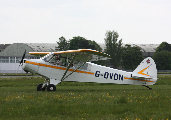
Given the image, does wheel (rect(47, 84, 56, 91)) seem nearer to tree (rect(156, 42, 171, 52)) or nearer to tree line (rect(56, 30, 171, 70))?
tree line (rect(56, 30, 171, 70))

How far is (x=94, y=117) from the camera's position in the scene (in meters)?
9.11

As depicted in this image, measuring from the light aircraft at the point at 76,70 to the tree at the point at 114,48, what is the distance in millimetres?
72101

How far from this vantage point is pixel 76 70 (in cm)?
1897

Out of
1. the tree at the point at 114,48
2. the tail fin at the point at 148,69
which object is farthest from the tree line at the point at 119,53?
the tail fin at the point at 148,69

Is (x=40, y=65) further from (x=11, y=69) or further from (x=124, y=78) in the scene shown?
(x=11, y=69)

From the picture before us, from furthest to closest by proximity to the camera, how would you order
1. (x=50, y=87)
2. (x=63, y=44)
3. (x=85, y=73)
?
(x=63, y=44) < (x=85, y=73) < (x=50, y=87)

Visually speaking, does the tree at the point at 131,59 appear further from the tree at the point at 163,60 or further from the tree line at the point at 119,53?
the tree at the point at 163,60

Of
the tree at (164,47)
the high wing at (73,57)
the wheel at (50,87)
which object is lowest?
the wheel at (50,87)

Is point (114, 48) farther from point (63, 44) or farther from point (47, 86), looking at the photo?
point (47, 86)

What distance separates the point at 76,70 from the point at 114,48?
75691 millimetres

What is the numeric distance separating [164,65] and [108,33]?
2331 centimetres

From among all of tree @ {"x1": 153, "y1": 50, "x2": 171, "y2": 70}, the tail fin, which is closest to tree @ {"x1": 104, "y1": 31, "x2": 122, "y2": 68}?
tree @ {"x1": 153, "y1": 50, "x2": 171, "y2": 70}

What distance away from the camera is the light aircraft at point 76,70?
707 inches

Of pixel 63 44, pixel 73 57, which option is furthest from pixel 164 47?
pixel 73 57
